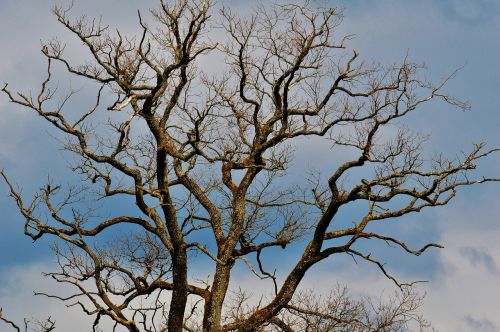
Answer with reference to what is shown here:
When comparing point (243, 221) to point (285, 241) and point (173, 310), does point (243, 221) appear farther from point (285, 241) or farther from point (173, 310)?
point (173, 310)

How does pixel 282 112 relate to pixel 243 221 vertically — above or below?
above

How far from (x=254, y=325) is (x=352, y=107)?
553 centimetres

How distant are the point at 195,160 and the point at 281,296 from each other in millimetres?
3668

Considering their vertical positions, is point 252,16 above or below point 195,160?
above

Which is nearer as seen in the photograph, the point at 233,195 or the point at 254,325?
the point at 254,325

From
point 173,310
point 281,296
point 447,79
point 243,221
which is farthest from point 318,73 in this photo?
point 173,310

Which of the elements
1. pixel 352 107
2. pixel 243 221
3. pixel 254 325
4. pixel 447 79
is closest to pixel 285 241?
pixel 243 221

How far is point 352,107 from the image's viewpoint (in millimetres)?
15695

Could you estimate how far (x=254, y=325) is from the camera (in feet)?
49.9

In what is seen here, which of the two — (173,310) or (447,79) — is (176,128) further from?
(447,79)

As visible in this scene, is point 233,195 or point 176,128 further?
point 233,195

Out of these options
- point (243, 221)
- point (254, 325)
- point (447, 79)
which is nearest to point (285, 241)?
point (243, 221)

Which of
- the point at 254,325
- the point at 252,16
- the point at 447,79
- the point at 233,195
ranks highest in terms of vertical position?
the point at 252,16

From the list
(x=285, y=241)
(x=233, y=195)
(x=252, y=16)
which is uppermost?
(x=252, y=16)
